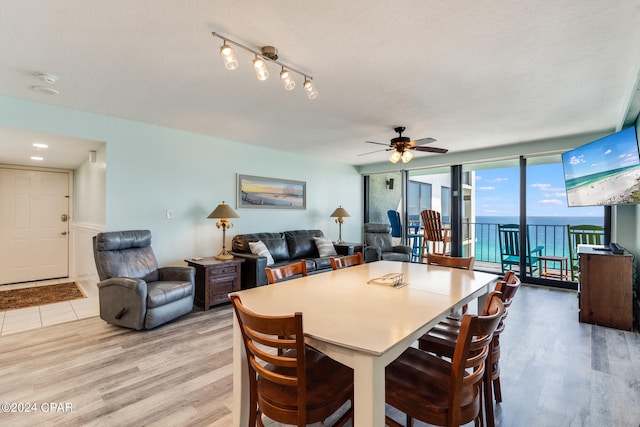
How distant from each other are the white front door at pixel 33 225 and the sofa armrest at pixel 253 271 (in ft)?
12.8

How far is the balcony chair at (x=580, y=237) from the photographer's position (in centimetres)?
477

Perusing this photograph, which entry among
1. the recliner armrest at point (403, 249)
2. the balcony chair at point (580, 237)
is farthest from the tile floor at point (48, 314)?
the balcony chair at point (580, 237)

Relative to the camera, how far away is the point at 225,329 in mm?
3209

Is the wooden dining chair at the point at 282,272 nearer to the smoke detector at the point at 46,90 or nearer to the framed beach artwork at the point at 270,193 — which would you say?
the smoke detector at the point at 46,90

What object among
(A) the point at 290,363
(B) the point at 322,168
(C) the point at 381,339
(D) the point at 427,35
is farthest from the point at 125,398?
(B) the point at 322,168

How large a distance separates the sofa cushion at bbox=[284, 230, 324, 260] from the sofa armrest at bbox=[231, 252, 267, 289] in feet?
3.49

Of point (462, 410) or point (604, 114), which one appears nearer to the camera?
point (462, 410)

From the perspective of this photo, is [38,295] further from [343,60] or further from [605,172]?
[605,172]

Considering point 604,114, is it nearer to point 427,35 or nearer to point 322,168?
point 427,35

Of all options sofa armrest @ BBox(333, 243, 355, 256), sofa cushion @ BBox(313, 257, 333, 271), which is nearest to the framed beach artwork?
sofa armrest @ BBox(333, 243, 355, 256)

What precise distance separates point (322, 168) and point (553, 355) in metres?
4.89

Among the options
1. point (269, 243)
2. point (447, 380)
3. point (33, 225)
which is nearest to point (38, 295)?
point (33, 225)

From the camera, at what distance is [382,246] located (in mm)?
6305

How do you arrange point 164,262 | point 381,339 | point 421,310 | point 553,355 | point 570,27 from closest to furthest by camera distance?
point 381,339 < point 421,310 < point 570,27 < point 553,355 < point 164,262
